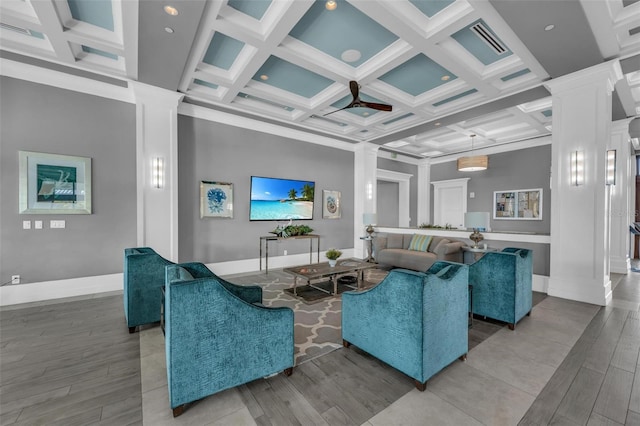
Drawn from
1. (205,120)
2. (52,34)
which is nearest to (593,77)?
(205,120)

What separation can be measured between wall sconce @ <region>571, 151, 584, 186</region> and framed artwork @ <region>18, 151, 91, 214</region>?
7.39m

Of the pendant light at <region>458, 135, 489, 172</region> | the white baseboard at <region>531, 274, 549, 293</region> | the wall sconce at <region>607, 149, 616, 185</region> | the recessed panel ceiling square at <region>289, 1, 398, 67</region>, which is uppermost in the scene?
the recessed panel ceiling square at <region>289, 1, 398, 67</region>

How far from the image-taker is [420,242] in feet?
19.1

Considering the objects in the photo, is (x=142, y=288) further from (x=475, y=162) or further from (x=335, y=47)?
(x=475, y=162)

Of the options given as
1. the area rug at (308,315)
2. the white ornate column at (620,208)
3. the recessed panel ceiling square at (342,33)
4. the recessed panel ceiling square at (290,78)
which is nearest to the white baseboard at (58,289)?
the area rug at (308,315)

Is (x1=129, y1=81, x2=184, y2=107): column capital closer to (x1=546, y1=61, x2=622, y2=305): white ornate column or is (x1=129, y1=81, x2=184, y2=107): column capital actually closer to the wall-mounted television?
the wall-mounted television

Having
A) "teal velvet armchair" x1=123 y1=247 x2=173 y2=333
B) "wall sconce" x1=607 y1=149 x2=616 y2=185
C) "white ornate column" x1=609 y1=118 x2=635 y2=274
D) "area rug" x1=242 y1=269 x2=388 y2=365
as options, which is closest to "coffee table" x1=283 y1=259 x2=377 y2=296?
"area rug" x1=242 y1=269 x2=388 y2=365

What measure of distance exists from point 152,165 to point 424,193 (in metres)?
8.29

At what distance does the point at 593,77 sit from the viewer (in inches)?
147

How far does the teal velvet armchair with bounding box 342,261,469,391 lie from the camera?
1.90 meters

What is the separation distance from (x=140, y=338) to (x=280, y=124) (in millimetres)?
4672

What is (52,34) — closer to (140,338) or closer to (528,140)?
(140,338)

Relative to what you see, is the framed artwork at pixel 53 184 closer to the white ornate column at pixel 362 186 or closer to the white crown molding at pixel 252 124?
the white crown molding at pixel 252 124

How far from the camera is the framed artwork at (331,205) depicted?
6.89 m
